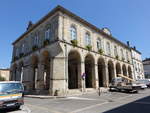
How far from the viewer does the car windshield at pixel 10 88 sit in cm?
825

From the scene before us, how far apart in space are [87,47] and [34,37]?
32.6 ft

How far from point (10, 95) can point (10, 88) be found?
1.80 ft

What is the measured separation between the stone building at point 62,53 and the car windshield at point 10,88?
7.76 meters

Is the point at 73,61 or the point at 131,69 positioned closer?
the point at 73,61

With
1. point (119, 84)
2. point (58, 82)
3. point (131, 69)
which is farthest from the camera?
point (131, 69)

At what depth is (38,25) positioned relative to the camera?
23.3 meters

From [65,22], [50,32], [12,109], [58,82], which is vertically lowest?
[12,109]

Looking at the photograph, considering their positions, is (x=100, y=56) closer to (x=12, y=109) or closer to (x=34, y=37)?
(x=34, y=37)

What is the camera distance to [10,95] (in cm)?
813

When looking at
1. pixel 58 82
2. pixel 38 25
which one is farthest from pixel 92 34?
pixel 58 82

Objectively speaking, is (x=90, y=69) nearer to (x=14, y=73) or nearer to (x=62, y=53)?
(x=62, y=53)

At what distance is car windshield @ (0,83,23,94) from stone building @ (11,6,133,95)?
25.4 ft

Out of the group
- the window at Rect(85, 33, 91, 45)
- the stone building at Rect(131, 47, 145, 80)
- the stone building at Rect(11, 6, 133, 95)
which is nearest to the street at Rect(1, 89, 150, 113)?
the stone building at Rect(11, 6, 133, 95)

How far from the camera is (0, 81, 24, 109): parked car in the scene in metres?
7.81
